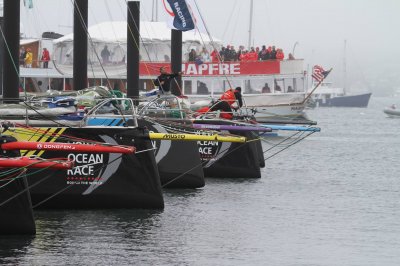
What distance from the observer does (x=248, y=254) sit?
19531mm

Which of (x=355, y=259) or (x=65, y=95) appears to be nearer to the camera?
(x=355, y=259)

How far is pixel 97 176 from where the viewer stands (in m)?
22.1

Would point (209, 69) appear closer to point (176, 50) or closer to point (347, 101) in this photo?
point (176, 50)

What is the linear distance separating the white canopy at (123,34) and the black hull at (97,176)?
125 feet

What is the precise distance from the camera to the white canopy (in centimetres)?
6145

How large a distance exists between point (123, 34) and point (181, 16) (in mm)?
27742

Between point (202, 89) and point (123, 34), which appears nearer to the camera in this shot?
point (202, 89)

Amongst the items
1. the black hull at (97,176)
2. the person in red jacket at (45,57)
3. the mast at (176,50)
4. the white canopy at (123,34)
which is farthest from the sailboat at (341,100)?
the black hull at (97,176)

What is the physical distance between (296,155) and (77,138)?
25811 millimetres

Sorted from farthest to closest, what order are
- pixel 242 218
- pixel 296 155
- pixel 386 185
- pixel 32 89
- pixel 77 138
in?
pixel 32 89
pixel 296 155
pixel 386 185
pixel 242 218
pixel 77 138

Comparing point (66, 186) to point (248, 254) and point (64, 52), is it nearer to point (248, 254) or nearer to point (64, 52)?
point (248, 254)

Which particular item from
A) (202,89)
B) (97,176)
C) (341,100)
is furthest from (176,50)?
(341,100)

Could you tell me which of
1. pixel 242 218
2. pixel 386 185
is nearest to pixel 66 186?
pixel 242 218

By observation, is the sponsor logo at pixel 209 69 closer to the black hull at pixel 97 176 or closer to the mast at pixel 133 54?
the mast at pixel 133 54
